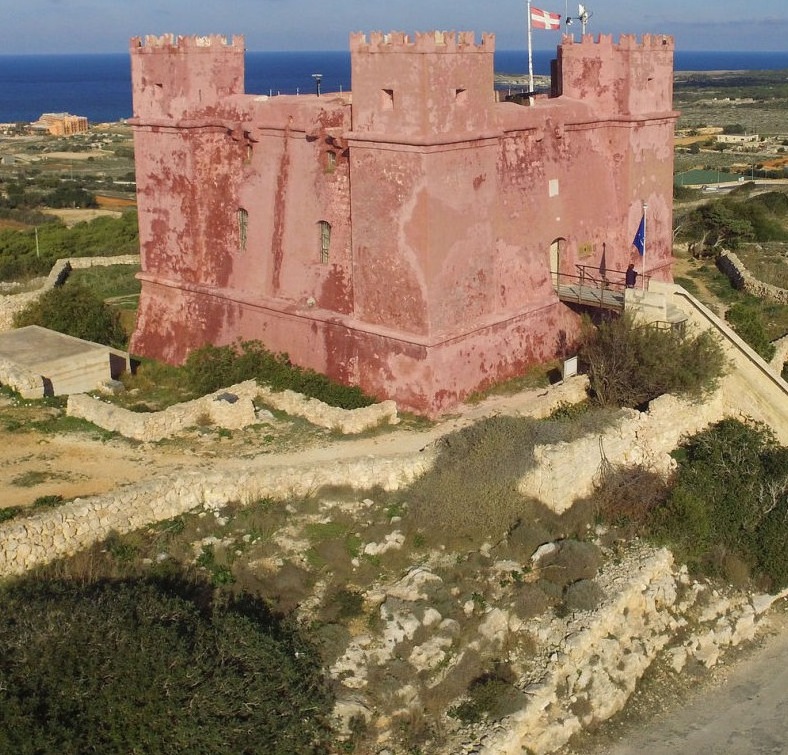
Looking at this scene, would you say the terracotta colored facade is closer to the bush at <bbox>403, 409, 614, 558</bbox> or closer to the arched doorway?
the arched doorway

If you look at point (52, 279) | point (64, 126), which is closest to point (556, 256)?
point (52, 279)

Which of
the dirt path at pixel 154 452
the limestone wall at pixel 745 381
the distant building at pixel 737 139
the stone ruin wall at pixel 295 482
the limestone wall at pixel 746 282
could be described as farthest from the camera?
the distant building at pixel 737 139

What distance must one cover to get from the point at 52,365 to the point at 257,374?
3.98 meters

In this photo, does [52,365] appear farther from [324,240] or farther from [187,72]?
[187,72]

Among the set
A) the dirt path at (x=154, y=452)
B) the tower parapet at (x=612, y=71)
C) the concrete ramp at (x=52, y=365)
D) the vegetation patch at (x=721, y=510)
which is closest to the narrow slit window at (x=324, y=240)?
the dirt path at (x=154, y=452)

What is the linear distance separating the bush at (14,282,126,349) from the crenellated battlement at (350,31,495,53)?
9.41 m

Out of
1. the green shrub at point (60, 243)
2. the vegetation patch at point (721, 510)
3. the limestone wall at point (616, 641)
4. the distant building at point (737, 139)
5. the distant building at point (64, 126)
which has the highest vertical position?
the distant building at point (64, 126)

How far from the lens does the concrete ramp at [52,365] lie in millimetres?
19719

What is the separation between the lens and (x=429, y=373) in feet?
61.3

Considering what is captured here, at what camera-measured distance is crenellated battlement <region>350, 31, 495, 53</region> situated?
1756 cm

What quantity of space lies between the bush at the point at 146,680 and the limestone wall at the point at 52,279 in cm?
1395

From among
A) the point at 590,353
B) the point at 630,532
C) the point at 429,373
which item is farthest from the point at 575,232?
the point at 630,532

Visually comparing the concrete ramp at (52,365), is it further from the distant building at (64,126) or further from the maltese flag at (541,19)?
the distant building at (64,126)

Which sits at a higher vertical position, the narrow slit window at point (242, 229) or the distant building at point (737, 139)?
the distant building at point (737, 139)
